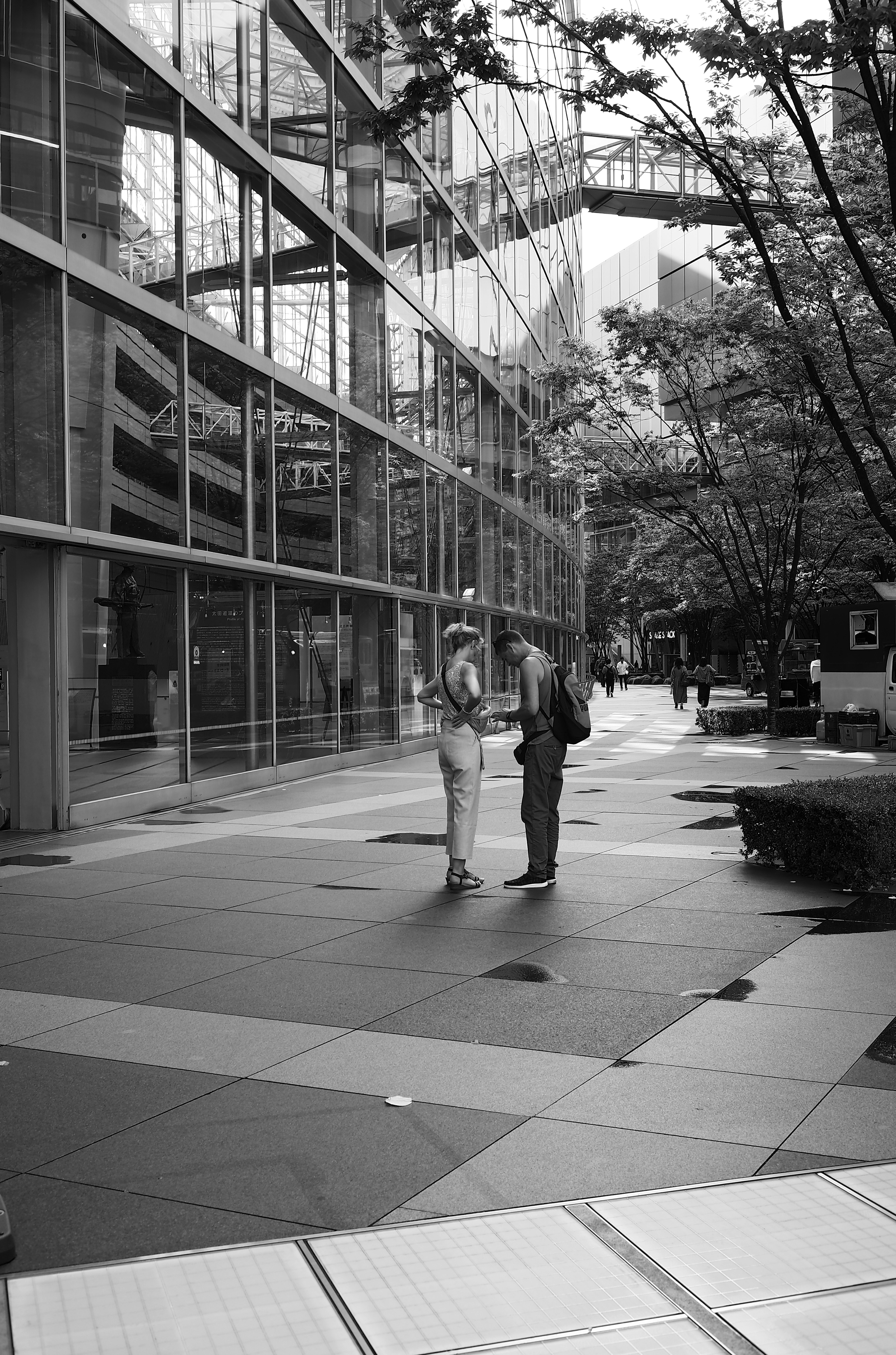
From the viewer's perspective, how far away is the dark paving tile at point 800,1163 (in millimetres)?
3914

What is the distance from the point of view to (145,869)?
10016mm

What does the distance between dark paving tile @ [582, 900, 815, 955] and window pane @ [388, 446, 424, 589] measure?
49.5 feet

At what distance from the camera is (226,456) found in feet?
52.0

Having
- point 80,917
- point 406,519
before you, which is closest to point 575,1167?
point 80,917

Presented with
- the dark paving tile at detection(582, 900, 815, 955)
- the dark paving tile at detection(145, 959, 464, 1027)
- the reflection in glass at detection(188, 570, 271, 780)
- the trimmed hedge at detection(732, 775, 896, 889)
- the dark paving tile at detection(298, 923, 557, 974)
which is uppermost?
the reflection in glass at detection(188, 570, 271, 780)

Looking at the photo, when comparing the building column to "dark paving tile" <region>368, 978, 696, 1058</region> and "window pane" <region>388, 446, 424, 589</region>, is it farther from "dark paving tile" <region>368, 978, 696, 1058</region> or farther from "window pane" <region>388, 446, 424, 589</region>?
"window pane" <region>388, 446, 424, 589</region>

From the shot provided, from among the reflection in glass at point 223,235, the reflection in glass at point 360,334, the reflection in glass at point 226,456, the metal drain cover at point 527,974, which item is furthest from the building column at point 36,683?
the reflection in glass at point 360,334

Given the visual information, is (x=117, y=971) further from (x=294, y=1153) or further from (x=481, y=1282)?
(x=481, y=1282)

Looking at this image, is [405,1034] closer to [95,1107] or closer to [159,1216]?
[95,1107]

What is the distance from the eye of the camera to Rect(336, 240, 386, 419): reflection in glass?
20.0m

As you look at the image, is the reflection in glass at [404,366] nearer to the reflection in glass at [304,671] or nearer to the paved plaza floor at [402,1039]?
the reflection in glass at [304,671]

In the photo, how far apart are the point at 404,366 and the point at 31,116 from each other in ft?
38.4

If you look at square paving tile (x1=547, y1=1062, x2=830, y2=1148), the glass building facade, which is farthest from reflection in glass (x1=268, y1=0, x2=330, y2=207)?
square paving tile (x1=547, y1=1062, x2=830, y2=1148)

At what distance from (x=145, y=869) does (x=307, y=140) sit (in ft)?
42.2
